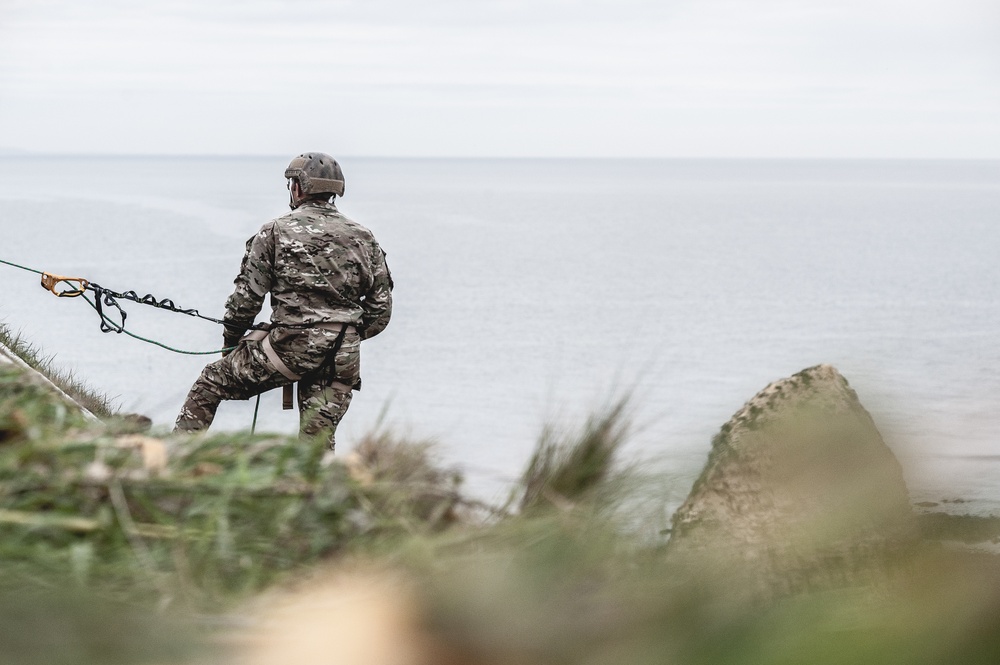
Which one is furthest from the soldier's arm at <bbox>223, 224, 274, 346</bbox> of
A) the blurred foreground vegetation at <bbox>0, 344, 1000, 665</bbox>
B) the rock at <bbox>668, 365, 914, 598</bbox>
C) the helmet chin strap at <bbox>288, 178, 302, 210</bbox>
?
the rock at <bbox>668, 365, 914, 598</bbox>

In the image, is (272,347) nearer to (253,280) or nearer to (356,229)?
(253,280)

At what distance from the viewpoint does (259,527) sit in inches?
66.3

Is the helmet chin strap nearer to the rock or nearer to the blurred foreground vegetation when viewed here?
the blurred foreground vegetation

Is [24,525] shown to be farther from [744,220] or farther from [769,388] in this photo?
[744,220]

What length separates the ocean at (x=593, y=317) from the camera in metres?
0.93

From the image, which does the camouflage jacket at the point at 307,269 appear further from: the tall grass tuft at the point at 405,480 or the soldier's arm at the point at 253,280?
the tall grass tuft at the point at 405,480

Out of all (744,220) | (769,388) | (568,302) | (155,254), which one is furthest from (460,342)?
(744,220)

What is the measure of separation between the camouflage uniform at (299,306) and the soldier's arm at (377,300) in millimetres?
53

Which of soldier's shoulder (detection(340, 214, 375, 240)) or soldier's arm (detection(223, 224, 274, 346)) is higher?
soldier's shoulder (detection(340, 214, 375, 240))

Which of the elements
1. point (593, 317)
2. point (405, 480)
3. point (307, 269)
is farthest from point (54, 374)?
point (593, 317)

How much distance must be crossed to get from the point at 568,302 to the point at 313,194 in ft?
147

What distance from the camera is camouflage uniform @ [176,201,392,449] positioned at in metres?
8.25

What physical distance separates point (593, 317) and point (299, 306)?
39.6m

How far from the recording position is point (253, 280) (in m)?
8.38
